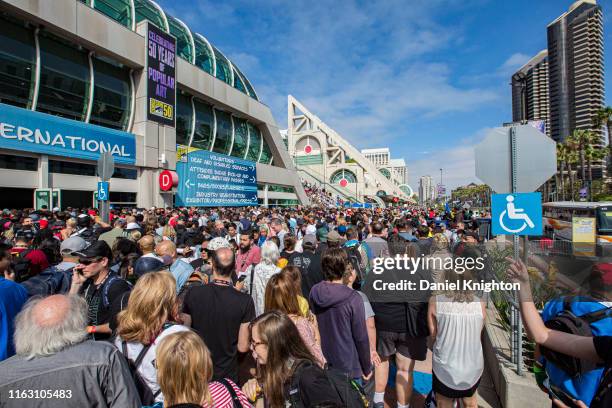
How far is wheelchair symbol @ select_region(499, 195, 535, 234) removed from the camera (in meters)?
3.45

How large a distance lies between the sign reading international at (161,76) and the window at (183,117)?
2170 millimetres

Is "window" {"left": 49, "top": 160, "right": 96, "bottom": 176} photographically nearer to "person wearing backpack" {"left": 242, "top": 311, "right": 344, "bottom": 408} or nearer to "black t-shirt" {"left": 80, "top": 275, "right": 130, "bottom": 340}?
"black t-shirt" {"left": 80, "top": 275, "right": 130, "bottom": 340}

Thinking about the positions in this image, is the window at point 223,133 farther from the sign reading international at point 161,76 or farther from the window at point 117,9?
the window at point 117,9

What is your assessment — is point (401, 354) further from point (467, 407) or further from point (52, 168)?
point (52, 168)

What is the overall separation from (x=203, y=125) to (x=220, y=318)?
2490 cm

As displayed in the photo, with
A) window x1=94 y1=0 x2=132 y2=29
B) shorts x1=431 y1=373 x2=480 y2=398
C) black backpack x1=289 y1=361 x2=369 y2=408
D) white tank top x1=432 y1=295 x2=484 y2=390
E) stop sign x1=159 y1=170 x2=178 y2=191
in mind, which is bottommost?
shorts x1=431 y1=373 x2=480 y2=398

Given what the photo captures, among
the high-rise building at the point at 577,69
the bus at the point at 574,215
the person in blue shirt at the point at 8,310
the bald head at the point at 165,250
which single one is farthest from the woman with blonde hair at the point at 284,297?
the high-rise building at the point at 577,69

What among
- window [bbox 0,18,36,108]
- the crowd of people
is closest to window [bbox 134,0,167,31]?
window [bbox 0,18,36,108]

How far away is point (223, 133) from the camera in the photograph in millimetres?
27609

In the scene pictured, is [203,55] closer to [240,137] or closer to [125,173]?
[240,137]

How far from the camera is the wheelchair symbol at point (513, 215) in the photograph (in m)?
3.45

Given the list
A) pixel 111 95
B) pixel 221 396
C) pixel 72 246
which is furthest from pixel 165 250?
pixel 111 95

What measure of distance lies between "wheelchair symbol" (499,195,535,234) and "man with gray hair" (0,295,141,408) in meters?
3.86

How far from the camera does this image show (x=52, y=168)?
14.4 meters
